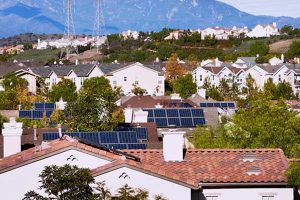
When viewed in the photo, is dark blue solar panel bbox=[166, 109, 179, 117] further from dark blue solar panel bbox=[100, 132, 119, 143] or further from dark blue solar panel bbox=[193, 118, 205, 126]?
dark blue solar panel bbox=[100, 132, 119, 143]

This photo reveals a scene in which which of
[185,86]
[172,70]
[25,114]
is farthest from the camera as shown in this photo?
[172,70]

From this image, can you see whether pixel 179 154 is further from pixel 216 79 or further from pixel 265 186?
pixel 216 79

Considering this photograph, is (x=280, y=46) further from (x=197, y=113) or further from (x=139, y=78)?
(x=197, y=113)

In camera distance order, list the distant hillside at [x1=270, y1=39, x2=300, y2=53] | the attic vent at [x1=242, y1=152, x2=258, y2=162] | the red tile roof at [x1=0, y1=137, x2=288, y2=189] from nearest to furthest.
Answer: the red tile roof at [x1=0, y1=137, x2=288, y2=189]
the attic vent at [x1=242, y1=152, x2=258, y2=162]
the distant hillside at [x1=270, y1=39, x2=300, y2=53]

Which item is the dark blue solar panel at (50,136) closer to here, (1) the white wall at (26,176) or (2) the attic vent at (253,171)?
(1) the white wall at (26,176)

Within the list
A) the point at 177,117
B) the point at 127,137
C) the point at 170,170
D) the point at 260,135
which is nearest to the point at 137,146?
the point at 127,137

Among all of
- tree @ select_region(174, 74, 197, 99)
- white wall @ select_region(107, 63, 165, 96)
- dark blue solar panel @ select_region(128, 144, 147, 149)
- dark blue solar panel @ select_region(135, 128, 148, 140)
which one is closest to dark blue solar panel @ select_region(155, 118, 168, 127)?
dark blue solar panel @ select_region(135, 128, 148, 140)

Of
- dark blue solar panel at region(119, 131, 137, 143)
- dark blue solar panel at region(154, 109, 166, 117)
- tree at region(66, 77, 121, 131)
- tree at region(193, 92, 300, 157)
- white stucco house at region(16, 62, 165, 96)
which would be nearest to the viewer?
dark blue solar panel at region(119, 131, 137, 143)

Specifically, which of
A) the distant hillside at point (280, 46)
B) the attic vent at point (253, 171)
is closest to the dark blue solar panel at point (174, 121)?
the attic vent at point (253, 171)
